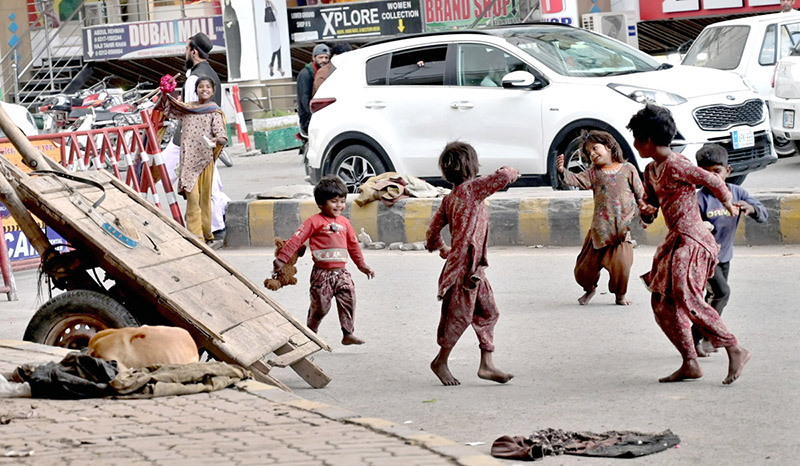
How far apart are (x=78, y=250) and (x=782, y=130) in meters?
9.39

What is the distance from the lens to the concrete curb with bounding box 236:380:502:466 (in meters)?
4.05

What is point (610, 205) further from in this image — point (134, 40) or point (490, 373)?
point (134, 40)

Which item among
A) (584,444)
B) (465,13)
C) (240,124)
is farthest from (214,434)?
(465,13)

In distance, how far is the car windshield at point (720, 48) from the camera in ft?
50.4

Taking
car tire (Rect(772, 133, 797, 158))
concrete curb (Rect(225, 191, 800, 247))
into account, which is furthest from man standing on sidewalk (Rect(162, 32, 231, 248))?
car tire (Rect(772, 133, 797, 158))

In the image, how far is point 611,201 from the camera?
793 cm

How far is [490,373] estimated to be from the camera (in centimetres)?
613

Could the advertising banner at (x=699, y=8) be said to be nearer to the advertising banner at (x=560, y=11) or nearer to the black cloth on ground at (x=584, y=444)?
the advertising banner at (x=560, y=11)

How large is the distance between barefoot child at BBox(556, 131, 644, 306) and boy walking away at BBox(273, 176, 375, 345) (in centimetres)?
166

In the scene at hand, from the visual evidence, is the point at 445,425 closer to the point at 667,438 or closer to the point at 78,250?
the point at 667,438

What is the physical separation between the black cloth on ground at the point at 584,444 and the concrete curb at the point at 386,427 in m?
0.24

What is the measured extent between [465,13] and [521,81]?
14.4 meters

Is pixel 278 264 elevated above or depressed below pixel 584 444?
above

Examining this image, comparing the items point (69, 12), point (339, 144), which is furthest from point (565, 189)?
point (69, 12)
